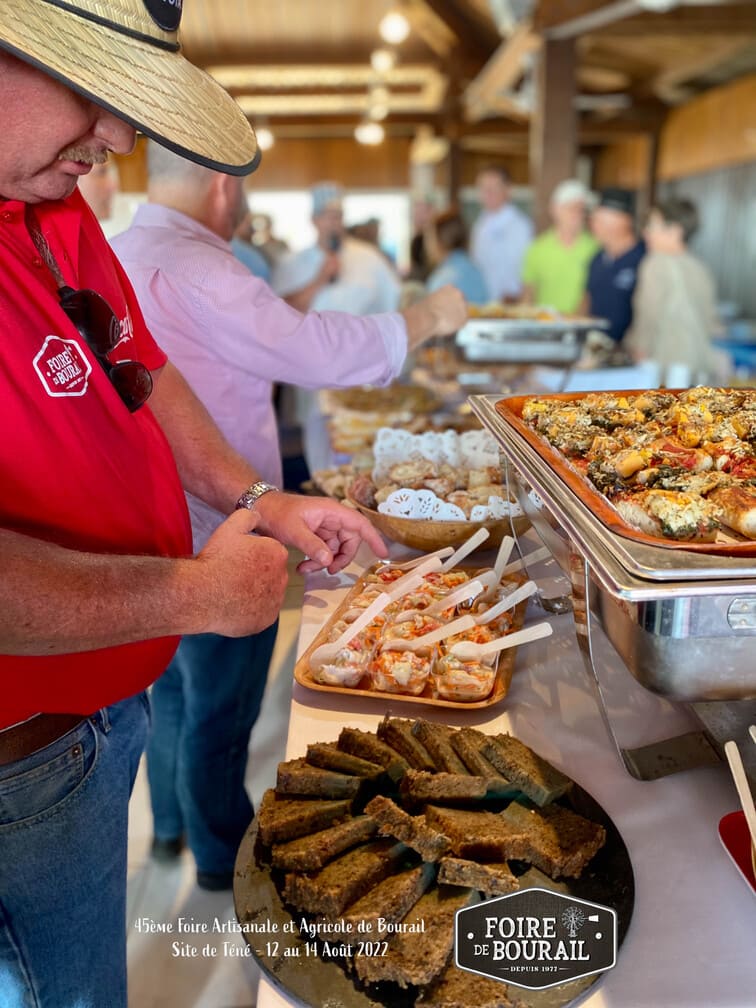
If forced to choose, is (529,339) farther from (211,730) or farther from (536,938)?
(536,938)

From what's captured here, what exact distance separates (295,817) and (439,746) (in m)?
0.18

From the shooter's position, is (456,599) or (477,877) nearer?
(477,877)

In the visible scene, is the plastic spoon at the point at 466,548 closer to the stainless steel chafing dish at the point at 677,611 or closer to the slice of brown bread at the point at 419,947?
the stainless steel chafing dish at the point at 677,611

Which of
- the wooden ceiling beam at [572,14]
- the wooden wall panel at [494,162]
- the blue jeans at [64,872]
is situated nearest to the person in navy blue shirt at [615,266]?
the wooden ceiling beam at [572,14]

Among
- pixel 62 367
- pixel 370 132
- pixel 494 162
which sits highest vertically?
pixel 370 132

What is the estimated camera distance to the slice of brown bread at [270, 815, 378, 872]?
0.78 meters

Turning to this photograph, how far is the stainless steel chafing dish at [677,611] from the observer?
0.71m

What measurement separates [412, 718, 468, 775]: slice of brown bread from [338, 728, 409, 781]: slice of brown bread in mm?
35

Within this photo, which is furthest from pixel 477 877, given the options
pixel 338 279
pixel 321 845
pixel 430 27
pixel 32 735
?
pixel 430 27

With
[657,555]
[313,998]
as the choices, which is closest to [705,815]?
[657,555]

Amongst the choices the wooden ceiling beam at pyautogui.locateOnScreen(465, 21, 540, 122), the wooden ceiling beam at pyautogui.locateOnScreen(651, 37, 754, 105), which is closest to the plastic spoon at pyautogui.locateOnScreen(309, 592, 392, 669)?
the wooden ceiling beam at pyautogui.locateOnScreen(465, 21, 540, 122)

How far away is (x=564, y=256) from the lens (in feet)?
16.6

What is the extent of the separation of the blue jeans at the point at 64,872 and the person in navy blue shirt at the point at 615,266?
4.12m

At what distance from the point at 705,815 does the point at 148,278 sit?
1250 millimetres
